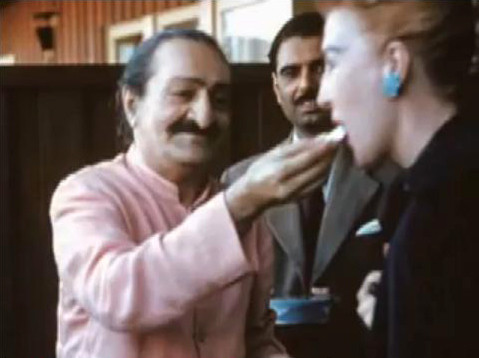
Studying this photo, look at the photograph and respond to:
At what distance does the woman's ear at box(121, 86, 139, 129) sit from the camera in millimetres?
589

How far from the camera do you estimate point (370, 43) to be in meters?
0.46

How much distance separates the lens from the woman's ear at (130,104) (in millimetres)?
589

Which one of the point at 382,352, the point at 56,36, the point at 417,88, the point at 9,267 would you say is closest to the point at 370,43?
the point at 417,88

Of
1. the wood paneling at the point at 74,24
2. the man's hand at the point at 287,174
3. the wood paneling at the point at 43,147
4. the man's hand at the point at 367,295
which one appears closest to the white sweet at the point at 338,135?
the man's hand at the point at 287,174

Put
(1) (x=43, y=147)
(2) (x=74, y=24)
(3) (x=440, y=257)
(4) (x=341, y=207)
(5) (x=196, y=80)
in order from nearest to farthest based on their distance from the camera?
(3) (x=440, y=257) < (5) (x=196, y=80) < (4) (x=341, y=207) < (1) (x=43, y=147) < (2) (x=74, y=24)

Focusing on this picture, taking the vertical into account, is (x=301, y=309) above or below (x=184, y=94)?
below

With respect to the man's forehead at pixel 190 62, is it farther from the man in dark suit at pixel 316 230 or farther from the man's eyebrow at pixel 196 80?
the man in dark suit at pixel 316 230

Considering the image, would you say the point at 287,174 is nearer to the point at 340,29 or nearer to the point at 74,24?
the point at 340,29

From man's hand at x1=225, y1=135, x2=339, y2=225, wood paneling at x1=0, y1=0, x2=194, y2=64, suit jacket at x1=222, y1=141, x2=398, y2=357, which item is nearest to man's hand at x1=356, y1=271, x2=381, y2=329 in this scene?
A: suit jacket at x1=222, y1=141, x2=398, y2=357

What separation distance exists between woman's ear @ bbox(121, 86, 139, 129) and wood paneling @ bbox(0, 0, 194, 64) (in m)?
0.36

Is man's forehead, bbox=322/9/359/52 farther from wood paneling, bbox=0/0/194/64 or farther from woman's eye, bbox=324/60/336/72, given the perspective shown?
wood paneling, bbox=0/0/194/64

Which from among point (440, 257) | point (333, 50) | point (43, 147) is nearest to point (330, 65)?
point (333, 50)

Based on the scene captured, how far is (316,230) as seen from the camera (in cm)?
67

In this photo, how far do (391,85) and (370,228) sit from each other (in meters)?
0.20
